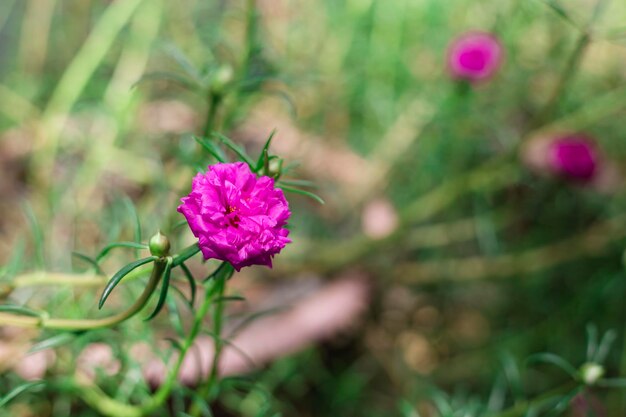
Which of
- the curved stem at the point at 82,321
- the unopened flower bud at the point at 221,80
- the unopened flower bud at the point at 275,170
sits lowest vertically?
the curved stem at the point at 82,321

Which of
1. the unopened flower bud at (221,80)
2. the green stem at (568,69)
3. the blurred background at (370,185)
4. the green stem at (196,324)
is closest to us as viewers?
the green stem at (196,324)

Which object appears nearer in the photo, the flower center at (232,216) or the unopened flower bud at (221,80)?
the flower center at (232,216)

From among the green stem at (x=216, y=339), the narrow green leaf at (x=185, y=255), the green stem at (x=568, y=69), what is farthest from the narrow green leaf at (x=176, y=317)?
the green stem at (x=568, y=69)

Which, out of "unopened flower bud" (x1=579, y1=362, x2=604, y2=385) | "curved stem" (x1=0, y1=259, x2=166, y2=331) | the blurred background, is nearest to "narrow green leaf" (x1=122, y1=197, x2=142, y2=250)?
"curved stem" (x1=0, y1=259, x2=166, y2=331)

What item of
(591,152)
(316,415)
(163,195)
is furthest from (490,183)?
(163,195)

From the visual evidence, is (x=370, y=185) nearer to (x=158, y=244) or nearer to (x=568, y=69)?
(x=568, y=69)

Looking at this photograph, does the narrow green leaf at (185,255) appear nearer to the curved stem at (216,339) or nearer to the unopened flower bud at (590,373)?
the curved stem at (216,339)

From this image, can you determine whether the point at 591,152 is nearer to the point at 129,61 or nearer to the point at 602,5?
the point at 602,5
